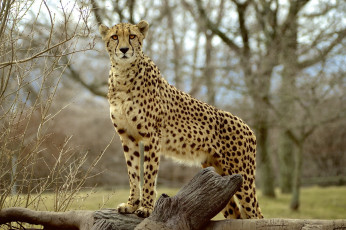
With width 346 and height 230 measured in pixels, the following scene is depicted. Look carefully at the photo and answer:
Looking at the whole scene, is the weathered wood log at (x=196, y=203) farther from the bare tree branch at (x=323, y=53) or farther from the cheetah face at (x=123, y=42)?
the bare tree branch at (x=323, y=53)

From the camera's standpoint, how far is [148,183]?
3963 mm

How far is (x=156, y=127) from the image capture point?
4133mm

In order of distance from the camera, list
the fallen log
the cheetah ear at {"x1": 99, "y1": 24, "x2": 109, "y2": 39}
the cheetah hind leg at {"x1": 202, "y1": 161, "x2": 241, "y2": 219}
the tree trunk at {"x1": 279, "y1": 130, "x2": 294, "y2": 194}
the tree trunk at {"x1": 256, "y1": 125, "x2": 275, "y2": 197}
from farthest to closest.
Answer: the tree trunk at {"x1": 279, "y1": 130, "x2": 294, "y2": 194}
the tree trunk at {"x1": 256, "y1": 125, "x2": 275, "y2": 197}
the cheetah hind leg at {"x1": 202, "y1": 161, "x2": 241, "y2": 219}
the cheetah ear at {"x1": 99, "y1": 24, "x2": 109, "y2": 39}
the fallen log

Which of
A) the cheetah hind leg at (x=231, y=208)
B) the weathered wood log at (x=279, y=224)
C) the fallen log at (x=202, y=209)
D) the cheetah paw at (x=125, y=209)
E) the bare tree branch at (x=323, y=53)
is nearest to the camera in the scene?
the weathered wood log at (x=279, y=224)

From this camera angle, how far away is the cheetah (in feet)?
13.1

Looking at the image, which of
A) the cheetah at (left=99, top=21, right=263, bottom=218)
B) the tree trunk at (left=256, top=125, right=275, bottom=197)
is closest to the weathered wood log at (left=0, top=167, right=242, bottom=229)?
the cheetah at (left=99, top=21, right=263, bottom=218)

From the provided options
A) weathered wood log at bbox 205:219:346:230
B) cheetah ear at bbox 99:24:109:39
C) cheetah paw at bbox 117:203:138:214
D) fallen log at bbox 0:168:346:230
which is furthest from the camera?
cheetah ear at bbox 99:24:109:39

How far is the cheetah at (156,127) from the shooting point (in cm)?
398

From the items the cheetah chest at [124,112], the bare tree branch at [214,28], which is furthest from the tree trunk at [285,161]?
the cheetah chest at [124,112]

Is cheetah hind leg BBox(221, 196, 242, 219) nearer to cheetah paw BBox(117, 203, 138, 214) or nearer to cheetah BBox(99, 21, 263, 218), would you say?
cheetah BBox(99, 21, 263, 218)

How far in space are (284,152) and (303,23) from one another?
428 cm

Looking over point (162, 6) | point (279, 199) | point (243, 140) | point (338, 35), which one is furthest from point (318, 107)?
point (243, 140)

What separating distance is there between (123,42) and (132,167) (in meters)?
1.18

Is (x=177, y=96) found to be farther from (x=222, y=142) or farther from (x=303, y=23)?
(x=303, y=23)
